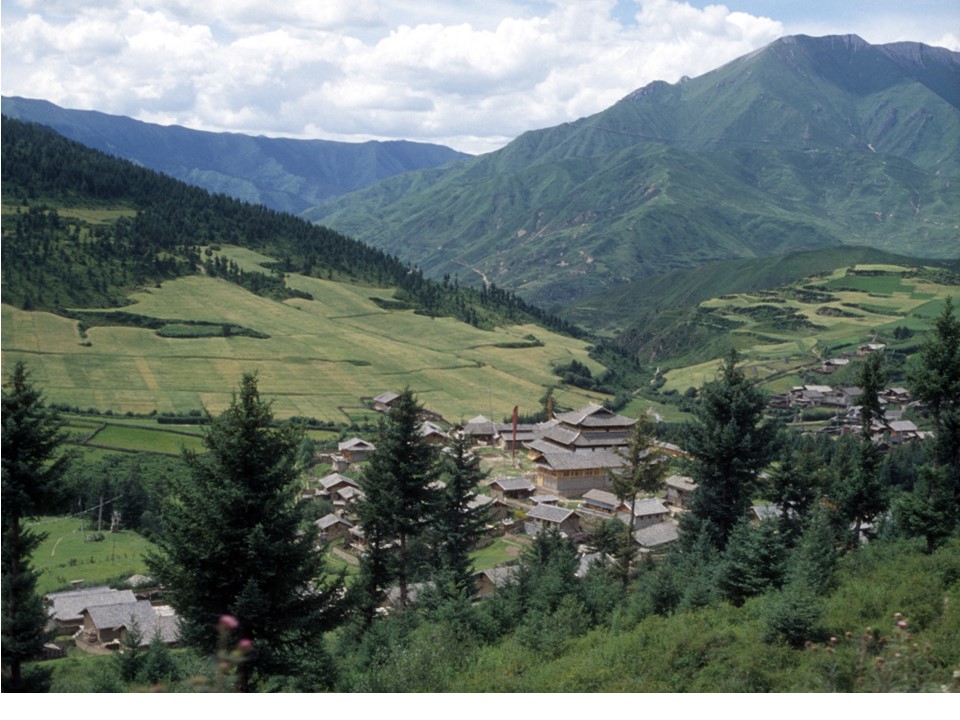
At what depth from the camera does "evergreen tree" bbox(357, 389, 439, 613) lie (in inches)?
741

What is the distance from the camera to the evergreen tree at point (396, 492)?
741 inches

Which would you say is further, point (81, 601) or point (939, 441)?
point (81, 601)

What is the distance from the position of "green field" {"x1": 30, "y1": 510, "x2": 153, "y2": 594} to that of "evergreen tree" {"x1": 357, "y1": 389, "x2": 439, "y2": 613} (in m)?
12.3

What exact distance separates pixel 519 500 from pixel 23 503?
35.4 m

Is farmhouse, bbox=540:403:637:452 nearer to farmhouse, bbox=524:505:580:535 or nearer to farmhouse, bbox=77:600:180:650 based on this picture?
farmhouse, bbox=524:505:580:535

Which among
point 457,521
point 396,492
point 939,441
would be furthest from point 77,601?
point 939,441

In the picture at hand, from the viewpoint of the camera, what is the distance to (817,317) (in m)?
117

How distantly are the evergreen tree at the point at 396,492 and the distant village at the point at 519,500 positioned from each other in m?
3.04

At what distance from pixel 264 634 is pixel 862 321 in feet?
370

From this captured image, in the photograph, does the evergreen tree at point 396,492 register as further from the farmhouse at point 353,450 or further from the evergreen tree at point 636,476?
the farmhouse at point 353,450

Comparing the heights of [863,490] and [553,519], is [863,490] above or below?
above

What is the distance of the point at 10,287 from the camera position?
3123 inches

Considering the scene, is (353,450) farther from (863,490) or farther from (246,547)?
(246,547)

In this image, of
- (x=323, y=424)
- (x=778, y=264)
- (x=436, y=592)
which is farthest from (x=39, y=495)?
(x=778, y=264)
